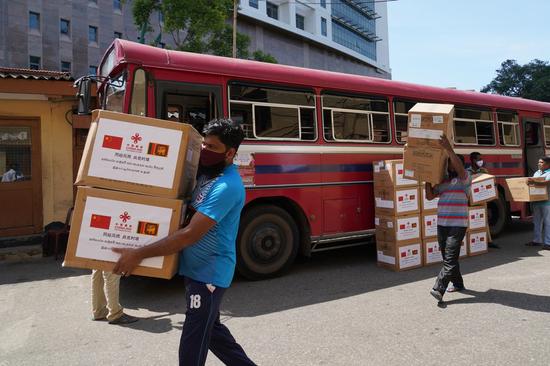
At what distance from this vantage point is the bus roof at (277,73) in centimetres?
507

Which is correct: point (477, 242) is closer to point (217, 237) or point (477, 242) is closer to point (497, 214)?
point (497, 214)

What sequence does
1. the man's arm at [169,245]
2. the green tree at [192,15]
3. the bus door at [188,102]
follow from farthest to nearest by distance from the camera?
the green tree at [192,15]
the bus door at [188,102]
the man's arm at [169,245]

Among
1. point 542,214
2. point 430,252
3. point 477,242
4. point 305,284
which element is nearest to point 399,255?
point 430,252

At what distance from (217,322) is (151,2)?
15.7 meters

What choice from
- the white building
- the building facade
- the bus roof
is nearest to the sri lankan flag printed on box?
the bus roof

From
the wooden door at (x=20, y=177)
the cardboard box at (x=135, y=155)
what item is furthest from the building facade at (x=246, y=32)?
the cardboard box at (x=135, y=155)

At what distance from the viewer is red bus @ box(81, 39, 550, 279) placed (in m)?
5.19

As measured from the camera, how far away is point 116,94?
17.1 feet

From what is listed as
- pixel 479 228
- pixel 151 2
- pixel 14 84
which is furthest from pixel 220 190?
pixel 151 2

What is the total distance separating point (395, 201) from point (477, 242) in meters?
2.13

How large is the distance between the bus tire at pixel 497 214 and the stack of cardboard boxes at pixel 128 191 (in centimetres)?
832

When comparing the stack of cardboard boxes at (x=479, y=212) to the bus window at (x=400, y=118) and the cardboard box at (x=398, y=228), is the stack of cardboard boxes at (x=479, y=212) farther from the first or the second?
the bus window at (x=400, y=118)

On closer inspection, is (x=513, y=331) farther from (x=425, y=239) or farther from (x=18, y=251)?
(x=18, y=251)

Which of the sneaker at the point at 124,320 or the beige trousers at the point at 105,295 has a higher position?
the beige trousers at the point at 105,295
